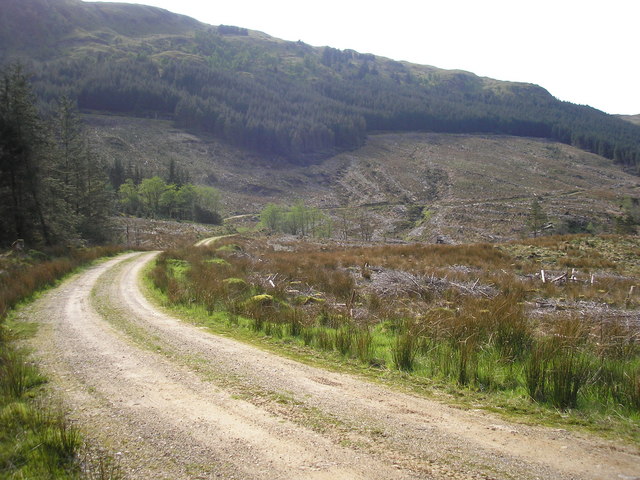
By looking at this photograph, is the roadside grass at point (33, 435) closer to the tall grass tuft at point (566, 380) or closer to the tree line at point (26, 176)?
the tall grass tuft at point (566, 380)

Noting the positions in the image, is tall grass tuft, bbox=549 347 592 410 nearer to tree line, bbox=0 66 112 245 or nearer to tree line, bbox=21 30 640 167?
tree line, bbox=0 66 112 245

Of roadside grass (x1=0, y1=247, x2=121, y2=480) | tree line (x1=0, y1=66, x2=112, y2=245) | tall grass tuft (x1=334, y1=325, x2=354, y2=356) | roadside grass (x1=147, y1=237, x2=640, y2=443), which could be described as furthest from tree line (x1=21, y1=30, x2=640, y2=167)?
roadside grass (x1=0, y1=247, x2=121, y2=480)

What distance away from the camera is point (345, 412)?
4.92 metres

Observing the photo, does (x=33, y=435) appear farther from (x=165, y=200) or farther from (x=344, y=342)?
(x=165, y=200)

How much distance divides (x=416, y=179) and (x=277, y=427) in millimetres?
122632

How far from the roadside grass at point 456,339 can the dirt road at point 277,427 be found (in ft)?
2.12

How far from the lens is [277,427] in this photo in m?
4.58

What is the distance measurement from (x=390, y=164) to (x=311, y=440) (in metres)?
136

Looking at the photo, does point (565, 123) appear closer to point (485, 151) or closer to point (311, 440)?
point (485, 151)

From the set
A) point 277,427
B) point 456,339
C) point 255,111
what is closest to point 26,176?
point 277,427

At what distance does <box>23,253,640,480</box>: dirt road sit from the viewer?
3.71 meters

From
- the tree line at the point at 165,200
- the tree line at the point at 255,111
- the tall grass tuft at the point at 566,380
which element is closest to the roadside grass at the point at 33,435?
the tall grass tuft at the point at 566,380

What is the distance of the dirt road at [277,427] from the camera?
3711mm

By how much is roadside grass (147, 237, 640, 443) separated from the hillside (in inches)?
2242
